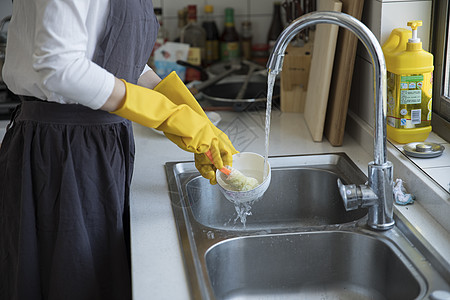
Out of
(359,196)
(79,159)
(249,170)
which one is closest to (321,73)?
(249,170)

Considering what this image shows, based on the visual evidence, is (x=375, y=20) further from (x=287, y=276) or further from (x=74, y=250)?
(x=74, y=250)

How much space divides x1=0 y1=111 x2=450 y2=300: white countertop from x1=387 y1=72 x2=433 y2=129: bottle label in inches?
3.6

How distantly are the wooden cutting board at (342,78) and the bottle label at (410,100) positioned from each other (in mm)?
171

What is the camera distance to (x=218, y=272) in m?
1.17

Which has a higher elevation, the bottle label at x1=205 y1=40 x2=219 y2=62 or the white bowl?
the bottle label at x1=205 y1=40 x2=219 y2=62

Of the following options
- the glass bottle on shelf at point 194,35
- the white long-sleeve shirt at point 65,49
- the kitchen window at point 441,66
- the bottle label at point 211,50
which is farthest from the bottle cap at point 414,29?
the bottle label at point 211,50

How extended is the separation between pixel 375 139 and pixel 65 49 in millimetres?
617

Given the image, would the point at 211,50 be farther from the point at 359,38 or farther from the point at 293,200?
the point at 359,38

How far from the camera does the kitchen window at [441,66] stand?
4.67 feet

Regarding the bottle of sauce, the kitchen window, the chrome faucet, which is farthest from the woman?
the bottle of sauce

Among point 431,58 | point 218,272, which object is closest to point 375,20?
point 431,58

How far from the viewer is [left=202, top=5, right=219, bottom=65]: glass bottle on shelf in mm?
2527

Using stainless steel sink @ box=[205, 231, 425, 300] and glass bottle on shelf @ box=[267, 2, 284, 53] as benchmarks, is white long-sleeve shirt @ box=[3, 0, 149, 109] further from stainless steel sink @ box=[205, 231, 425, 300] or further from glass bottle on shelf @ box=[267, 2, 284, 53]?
glass bottle on shelf @ box=[267, 2, 284, 53]

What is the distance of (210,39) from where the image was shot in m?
2.54
